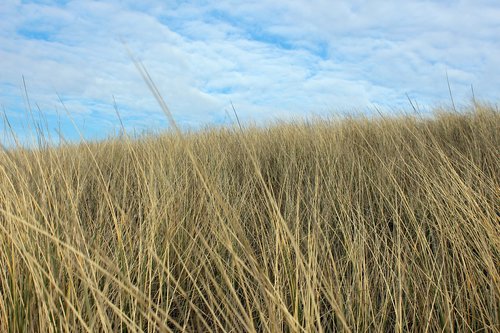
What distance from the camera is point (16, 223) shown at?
153 centimetres

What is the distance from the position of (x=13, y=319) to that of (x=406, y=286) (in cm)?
141

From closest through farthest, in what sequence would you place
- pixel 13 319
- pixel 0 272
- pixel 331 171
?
1. pixel 13 319
2. pixel 0 272
3. pixel 331 171

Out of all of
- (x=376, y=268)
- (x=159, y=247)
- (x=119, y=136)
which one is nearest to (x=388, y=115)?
(x=119, y=136)

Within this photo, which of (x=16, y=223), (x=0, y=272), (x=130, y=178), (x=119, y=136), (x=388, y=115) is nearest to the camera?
(x=0, y=272)

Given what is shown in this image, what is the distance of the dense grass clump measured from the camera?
1.17 m

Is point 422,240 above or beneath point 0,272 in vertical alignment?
beneath

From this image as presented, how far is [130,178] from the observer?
2.79 metres

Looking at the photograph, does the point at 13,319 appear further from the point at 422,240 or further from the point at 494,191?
the point at 494,191

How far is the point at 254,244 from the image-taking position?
193 centimetres

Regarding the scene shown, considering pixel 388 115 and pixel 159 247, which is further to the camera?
pixel 388 115

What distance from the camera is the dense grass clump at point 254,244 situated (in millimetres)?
1168

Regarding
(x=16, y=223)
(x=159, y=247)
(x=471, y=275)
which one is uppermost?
(x=16, y=223)

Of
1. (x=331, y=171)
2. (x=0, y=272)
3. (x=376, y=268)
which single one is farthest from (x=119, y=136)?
(x=376, y=268)

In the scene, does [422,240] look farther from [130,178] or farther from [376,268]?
[130,178]
